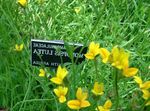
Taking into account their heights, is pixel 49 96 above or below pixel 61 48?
below

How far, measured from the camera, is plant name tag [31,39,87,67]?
1.35m

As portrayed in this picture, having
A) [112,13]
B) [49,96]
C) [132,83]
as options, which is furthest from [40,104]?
[112,13]

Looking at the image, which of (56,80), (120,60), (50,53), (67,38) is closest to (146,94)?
(120,60)

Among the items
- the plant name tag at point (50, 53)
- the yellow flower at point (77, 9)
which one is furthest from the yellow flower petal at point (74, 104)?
the yellow flower at point (77, 9)

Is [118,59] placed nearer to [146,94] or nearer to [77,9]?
[146,94]

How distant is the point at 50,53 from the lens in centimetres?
140

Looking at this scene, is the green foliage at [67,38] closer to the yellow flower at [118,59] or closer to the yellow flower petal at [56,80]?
the yellow flower petal at [56,80]

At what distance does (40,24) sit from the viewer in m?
1.80

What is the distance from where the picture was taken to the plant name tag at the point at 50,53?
1.35 meters

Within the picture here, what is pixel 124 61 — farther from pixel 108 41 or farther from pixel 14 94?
pixel 108 41

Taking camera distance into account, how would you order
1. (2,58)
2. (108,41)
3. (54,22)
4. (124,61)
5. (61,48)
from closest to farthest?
(124,61), (61,48), (2,58), (108,41), (54,22)

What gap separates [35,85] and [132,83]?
0.39 metres

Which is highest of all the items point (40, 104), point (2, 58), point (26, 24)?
point (26, 24)

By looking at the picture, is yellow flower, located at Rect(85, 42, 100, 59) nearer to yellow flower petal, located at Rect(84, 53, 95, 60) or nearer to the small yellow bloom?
yellow flower petal, located at Rect(84, 53, 95, 60)
